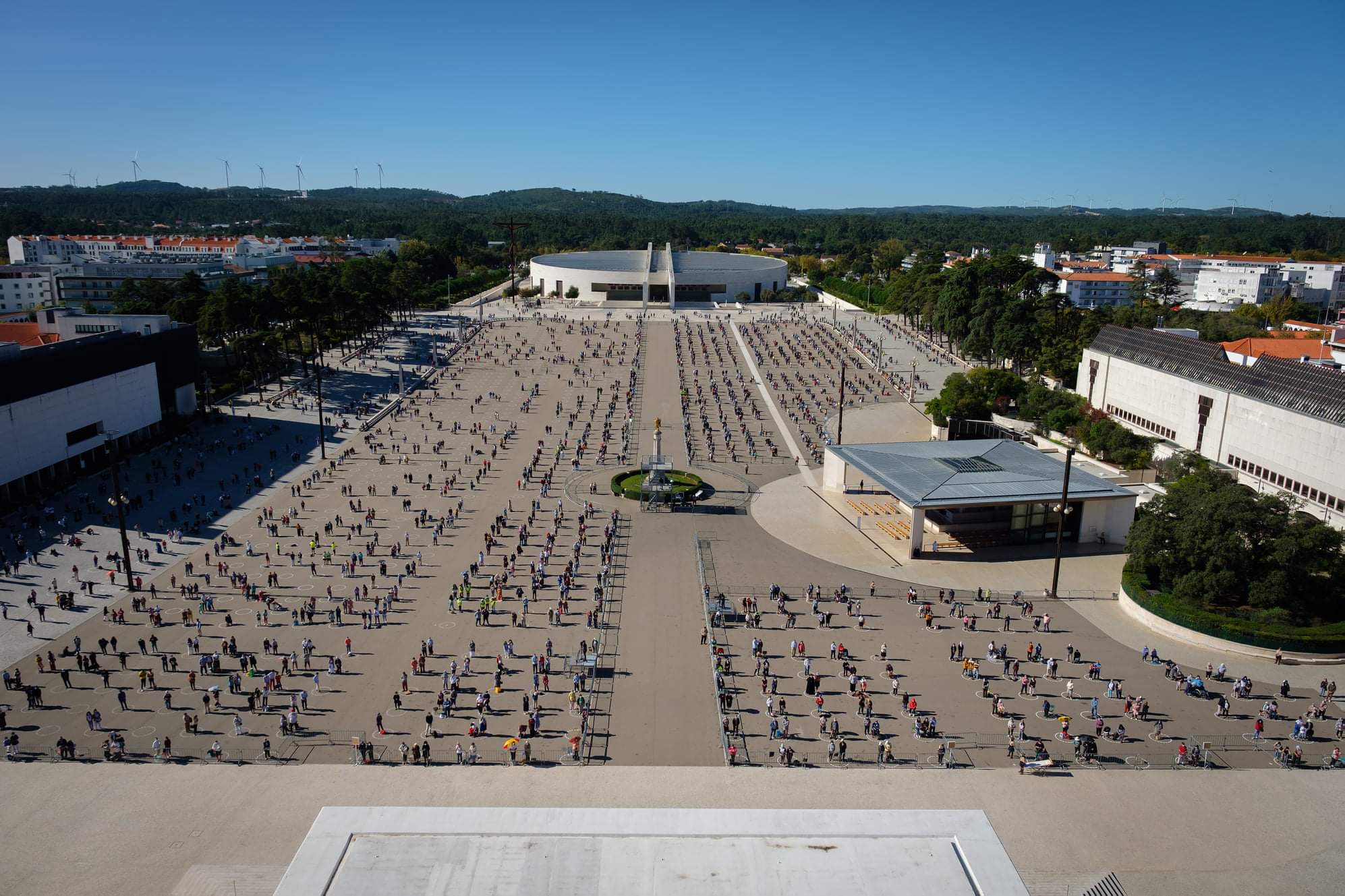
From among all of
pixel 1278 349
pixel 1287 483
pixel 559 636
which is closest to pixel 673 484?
pixel 559 636

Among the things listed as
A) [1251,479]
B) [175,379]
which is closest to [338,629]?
[175,379]

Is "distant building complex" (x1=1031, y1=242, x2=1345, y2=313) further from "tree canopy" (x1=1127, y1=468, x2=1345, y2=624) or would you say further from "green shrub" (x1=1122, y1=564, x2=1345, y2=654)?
"green shrub" (x1=1122, y1=564, x2=1345, y2=654)

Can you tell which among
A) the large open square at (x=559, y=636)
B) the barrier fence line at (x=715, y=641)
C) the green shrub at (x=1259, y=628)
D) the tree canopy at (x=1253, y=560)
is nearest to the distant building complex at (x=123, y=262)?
the large open square at (x=559, y=636)

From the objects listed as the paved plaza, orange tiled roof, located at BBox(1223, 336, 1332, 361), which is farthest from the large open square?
orange tiled roof, located at BBox(1223, 336, 1332, 361)

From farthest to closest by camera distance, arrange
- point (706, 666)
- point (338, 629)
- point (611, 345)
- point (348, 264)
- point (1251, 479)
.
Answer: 1. point (348, 264)
2. point (611, 345)
3. point (1251, 479)
4. point (338, 629)
5. point (706, 666)

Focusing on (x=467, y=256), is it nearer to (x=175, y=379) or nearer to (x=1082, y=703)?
(x=175, y=379)

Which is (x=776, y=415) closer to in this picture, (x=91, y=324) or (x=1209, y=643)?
(x=1209, y=643)
